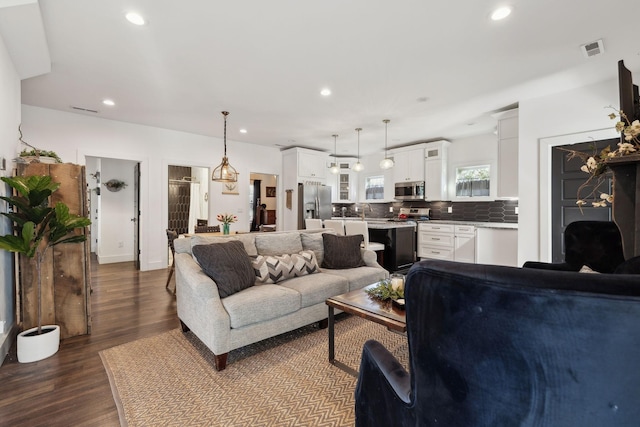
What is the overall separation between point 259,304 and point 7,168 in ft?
8.39

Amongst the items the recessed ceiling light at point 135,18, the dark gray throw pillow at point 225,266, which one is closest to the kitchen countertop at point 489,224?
the dark gray throw pillow at point 225,266

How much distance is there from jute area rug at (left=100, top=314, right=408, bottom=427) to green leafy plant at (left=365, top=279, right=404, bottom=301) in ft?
1.65

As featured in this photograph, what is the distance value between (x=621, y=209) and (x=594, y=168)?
227mm

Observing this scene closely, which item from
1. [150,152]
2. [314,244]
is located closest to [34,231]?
[314,244]

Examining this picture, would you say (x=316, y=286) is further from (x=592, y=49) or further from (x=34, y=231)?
(x=592, y=49)

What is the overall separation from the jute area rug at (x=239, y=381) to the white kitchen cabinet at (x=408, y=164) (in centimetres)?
459

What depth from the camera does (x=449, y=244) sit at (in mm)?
5699

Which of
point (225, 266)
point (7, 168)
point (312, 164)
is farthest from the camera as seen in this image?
point (312, 164)

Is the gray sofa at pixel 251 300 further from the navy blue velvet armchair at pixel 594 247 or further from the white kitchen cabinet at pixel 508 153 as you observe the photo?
the white kitchen cabinet at pixel 508 153

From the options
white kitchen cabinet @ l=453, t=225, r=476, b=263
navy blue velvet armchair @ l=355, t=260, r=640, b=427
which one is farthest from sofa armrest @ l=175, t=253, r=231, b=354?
white kitchen cabinet @ l=453, t=225, r=476, b=263

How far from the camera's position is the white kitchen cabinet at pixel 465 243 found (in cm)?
542

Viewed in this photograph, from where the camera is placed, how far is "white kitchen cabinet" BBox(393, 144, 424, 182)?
6.38 metres

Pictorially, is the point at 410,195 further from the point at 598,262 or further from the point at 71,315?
the point at 71,315

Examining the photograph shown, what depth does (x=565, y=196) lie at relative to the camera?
3.62 metres
